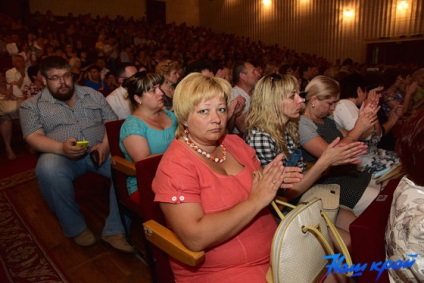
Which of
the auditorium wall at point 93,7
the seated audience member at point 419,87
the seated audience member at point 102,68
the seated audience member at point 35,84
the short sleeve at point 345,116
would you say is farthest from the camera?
the auditorium wall at point 93,7

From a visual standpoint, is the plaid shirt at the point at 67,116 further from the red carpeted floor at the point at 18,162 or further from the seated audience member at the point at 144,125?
the red carpeted floor at the point at 18,162

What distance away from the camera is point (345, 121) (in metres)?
2.50

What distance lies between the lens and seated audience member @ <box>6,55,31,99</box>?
5.03 m

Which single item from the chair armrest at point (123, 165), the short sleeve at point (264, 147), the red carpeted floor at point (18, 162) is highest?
the short sleeve at point (264, 147)

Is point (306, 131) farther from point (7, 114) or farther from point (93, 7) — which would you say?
point (93, 7)

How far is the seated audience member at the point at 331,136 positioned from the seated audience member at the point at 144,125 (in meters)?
0.92

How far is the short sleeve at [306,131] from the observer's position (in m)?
1.97

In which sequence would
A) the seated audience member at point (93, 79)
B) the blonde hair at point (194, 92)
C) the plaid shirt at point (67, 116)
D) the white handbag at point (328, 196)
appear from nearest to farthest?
the blonde hair at point (194, 92), the white handbag at point (328, 196), the plaid shirt at point (67, 116), the seated audience member at point (93, 79)

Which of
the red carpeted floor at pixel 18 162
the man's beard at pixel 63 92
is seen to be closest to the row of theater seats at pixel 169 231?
the man's beard at pixel 63 92

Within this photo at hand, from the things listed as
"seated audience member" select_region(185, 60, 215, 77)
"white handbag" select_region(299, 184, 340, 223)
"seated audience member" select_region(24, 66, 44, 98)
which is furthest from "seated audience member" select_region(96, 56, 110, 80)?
"white handbag" select_region(299, 184, 340, 223)

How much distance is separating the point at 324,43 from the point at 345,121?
407 inches

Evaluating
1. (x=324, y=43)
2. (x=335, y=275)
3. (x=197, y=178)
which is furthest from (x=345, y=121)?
(x=324, y=43)

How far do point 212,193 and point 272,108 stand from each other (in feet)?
2.66

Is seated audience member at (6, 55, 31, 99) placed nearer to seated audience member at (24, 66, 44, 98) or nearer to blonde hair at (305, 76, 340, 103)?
seated audience member at (24, 66, 44, 98)
